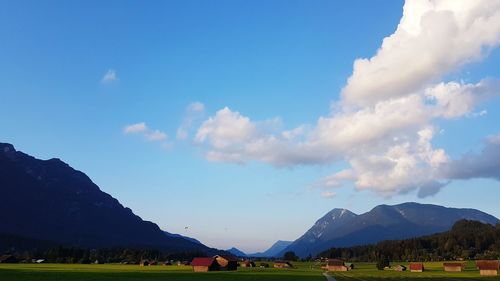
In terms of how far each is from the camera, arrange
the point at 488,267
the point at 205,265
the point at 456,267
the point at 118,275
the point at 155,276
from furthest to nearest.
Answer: the point at 456,267 < the point at 205,265 < the point at 488,267 < the point at 118,275 < the point at 155,276

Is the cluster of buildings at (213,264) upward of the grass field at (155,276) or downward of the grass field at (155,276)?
upward

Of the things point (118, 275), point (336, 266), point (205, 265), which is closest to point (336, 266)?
point (336, 266)

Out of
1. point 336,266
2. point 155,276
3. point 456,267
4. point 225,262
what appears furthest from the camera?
point 336,266

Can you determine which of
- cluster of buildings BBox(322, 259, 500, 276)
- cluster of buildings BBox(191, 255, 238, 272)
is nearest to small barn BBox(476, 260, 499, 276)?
cluster of buildings BBox(322, 259, 500, 276)

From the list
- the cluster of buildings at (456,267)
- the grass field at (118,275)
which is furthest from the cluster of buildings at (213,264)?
the cluster of buildings at (456,267)

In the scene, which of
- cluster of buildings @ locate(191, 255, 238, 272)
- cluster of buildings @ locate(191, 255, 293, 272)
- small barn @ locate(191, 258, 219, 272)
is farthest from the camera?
cluster of buildings @ locate(191, 255, 293, 272)

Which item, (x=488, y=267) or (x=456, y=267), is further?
(x=456, y=267)

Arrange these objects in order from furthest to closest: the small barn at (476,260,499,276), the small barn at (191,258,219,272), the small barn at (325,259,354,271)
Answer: the small barn at (325,259,354,271) → the small barn at (191,258,219,272) → the small barn at (476,260,499,276)

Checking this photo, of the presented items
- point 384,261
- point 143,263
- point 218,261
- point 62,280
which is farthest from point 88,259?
point 62,280

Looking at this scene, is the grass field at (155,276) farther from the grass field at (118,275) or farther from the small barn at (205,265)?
the small barn at (205,265)

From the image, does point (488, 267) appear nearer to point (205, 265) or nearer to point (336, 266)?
point (336, 266)

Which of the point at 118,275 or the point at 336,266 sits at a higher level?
the point at 336,266

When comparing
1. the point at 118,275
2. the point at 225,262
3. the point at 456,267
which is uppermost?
the point at 225,262

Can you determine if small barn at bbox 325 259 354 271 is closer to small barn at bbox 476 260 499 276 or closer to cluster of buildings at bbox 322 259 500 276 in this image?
cluster of buildings at bbox 322 259 500 276
